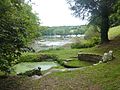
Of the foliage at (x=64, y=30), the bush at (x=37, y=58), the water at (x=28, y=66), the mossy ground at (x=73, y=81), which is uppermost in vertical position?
the foliage at (x=64, y=30)

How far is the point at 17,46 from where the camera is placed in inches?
500

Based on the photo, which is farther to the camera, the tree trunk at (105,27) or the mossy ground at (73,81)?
the tree trunk at (105,27)

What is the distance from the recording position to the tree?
2389 cm

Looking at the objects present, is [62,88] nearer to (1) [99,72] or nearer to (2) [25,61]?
(1) [99,72]

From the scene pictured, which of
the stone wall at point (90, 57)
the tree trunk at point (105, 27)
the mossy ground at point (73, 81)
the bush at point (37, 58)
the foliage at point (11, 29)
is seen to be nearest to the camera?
the mossy ground at point (73, 81)

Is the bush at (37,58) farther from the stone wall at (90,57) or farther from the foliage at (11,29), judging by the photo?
the foliage at (11,29)

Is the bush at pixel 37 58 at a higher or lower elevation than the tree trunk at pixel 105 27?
lower

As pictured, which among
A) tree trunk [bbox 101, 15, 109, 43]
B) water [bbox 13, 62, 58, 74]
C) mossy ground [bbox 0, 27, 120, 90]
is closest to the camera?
mossy ground [bbox 0, 27, 120, 90]

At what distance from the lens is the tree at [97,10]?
941 inches

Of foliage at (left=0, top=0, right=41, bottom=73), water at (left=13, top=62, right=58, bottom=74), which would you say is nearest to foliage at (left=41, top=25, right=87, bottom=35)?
water at (left=13, top=62, right=58, bottom=74)

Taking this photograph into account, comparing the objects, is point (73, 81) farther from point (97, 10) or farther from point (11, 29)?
point (97, 10)

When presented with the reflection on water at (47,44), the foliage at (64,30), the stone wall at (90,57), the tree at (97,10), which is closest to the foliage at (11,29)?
the stone wall at (90,57)

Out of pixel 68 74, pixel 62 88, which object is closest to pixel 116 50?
pixel 68 74

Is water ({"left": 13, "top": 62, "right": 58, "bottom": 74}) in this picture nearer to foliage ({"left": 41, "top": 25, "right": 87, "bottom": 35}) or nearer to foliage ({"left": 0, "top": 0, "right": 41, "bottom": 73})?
foliage ({"left": 0, "top": 0, "right": 41, "bottom": 73})
